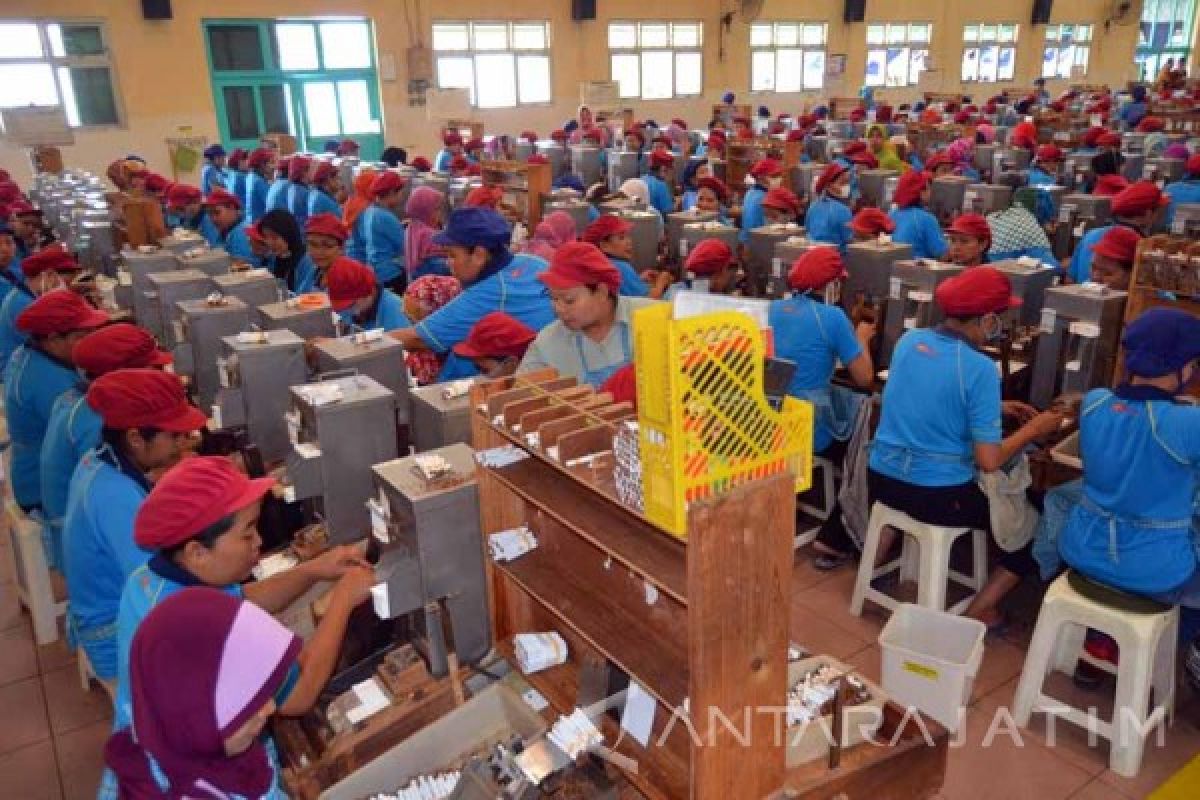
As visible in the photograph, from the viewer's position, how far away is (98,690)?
392cm

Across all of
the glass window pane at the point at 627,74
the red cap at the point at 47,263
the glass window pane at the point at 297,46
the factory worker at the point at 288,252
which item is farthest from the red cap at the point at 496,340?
the glass window pane at the point at 627,74

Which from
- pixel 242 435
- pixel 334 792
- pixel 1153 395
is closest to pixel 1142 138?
pixel 1153 395

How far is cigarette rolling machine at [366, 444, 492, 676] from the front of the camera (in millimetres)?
2445

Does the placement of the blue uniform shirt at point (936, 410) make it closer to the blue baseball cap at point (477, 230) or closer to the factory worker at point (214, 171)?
the blue baseball cap at point (477, 230)

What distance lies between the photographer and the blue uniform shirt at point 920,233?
22.2 ft

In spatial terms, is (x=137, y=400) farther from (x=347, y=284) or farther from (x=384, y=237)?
(x=384, y=237)

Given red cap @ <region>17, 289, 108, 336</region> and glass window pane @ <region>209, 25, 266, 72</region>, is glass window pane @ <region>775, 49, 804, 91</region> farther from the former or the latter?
red cap @ <region>17, 289, 108, 336</region>

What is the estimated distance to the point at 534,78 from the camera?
1816 centimetres

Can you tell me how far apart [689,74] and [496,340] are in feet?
60.4

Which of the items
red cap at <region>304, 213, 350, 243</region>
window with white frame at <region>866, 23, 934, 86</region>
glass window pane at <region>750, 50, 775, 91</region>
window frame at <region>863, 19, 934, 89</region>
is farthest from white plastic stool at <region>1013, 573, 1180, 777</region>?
window with white frame at <region>866, 23, 934, 86</region>

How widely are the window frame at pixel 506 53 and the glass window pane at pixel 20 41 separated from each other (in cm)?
636

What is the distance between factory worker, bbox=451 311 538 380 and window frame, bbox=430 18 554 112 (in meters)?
14.5

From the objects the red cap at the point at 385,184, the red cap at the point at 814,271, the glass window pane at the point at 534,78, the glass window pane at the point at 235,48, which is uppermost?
the glass window pane at the point at 235,48

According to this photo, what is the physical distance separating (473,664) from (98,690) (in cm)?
229
